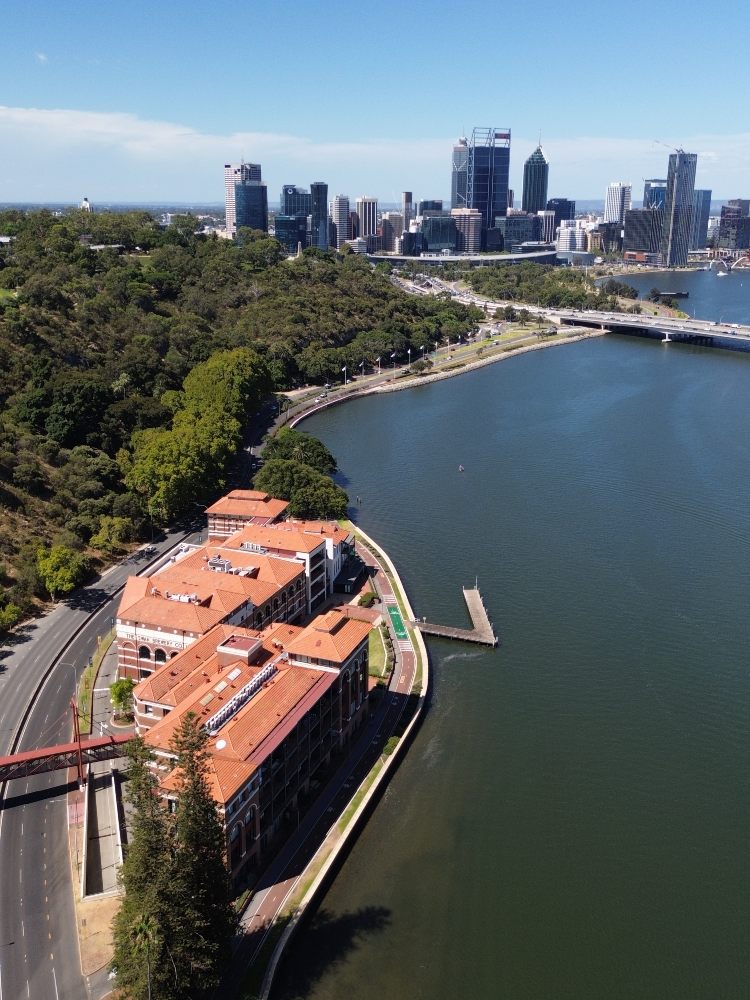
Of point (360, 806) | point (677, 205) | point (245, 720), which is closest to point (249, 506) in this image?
point (245, 720)

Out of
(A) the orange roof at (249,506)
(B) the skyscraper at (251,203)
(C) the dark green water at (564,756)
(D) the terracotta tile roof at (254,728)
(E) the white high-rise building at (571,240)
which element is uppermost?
(B) the skyscraper at (251,203)

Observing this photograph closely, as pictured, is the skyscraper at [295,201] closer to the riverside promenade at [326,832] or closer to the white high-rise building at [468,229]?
the white high-rise building at [468,229]

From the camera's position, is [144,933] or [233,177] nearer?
[144,933]

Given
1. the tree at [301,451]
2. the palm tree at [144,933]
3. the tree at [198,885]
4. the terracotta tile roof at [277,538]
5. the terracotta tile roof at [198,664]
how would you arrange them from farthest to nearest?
1. the tree at [301,451]
2. the terracotta tile roof at [277,538]
3. the terracotta tile roof at [198,664]
4. the tree at [198,885]
5. the palm tree at [144,933]

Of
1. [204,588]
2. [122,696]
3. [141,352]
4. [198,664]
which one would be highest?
[141,352]

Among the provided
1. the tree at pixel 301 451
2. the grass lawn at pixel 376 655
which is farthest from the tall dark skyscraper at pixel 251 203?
the grass lawn at pixel 376 655

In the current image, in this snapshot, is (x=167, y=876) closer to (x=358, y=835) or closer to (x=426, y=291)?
(x=358, y=835)

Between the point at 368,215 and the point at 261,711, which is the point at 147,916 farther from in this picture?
the point at 368,215

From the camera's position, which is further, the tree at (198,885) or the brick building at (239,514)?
the brick building at (239,514)
